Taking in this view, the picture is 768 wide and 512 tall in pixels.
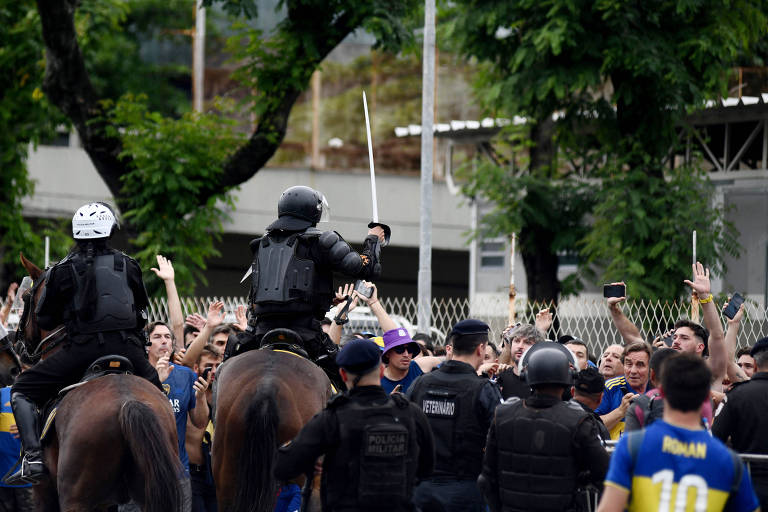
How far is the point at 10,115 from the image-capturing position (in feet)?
73.3

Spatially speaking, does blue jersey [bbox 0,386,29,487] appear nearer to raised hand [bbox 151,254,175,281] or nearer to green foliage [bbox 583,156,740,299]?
raised hand [bbox 151,254,175,281]

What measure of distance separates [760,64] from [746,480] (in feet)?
57.6

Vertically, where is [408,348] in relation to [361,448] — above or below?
above

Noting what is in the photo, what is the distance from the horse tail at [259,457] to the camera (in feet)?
24.9

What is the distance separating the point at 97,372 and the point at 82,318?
395 millimetres

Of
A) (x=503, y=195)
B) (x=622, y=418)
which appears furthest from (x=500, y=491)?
(x=503, y=195)

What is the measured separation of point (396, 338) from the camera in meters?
9.35

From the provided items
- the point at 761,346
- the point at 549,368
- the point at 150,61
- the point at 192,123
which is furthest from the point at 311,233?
the point at 150,61

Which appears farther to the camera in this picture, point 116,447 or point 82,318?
point 82,318

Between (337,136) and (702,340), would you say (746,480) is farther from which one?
(337,136)

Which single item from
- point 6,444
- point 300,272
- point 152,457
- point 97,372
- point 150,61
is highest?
point 150,61

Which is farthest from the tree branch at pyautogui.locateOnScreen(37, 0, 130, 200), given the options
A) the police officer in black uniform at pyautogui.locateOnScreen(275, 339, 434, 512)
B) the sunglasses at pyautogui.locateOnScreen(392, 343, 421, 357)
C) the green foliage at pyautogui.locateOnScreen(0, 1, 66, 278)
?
the police officer in black uniform at pyautogui.locateOnScreen(275, 339, 434, 512)

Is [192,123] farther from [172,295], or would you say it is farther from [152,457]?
[152,457]

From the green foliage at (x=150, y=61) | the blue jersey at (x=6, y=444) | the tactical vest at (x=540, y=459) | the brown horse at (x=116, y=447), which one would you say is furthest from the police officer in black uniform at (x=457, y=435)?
the green foliage at (x=150, y=61)
